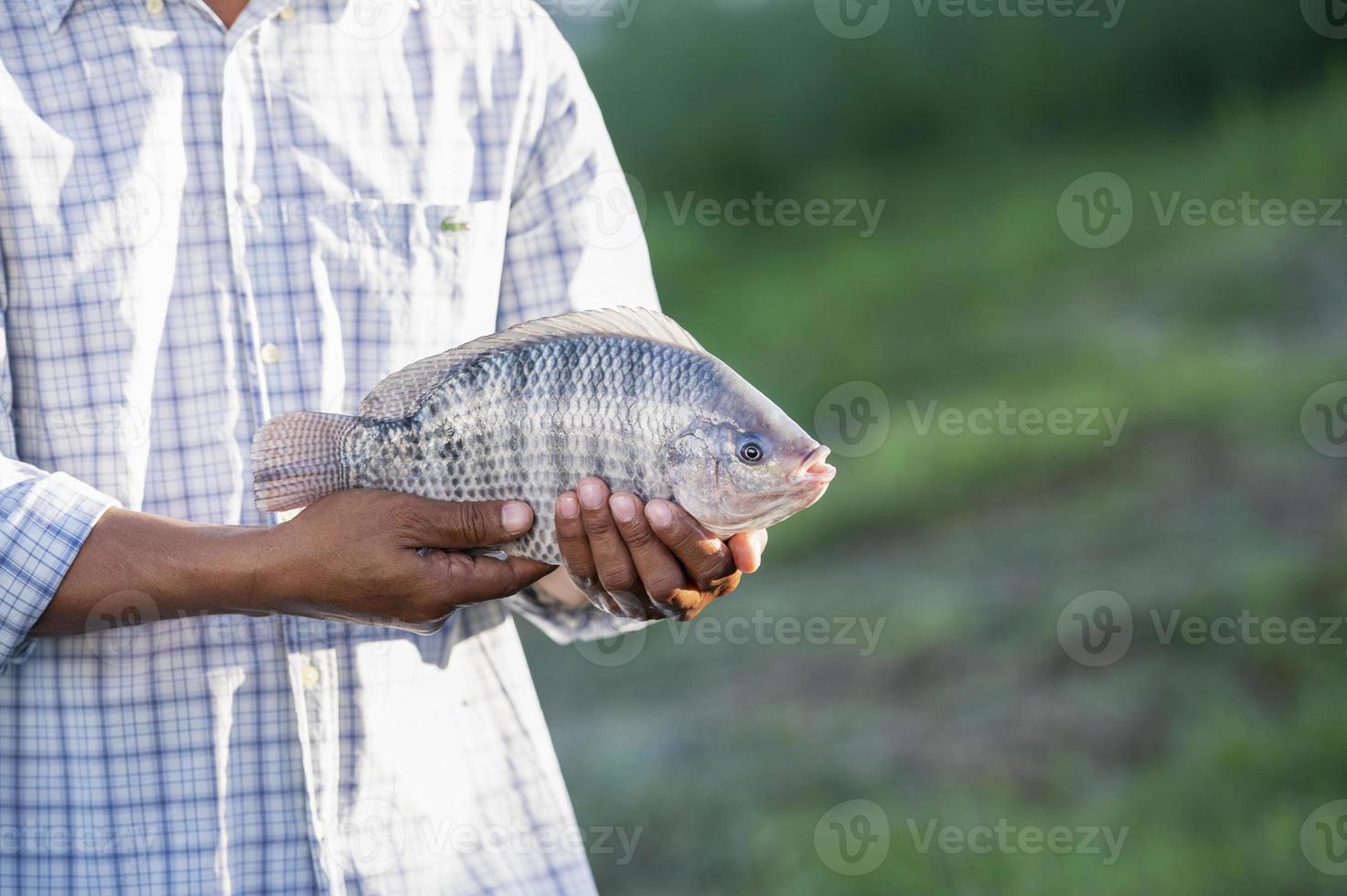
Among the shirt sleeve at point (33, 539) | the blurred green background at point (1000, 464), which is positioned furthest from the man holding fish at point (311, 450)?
the blurred green background at point (1000, 464)

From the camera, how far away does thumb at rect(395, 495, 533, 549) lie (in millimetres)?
1868

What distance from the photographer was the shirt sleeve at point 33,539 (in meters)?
1.81

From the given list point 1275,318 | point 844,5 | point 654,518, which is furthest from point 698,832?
point 844,5

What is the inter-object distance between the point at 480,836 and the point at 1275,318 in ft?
23.4

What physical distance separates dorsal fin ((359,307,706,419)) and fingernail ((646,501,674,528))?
24 centimetres

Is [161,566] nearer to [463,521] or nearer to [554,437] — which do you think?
[463,521]

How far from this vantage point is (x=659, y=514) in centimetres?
185

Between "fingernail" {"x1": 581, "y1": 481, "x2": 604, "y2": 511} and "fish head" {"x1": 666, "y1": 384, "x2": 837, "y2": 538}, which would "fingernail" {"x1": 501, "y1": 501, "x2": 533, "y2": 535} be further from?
"fish head" {"x1": 666, "y1": 384, "x2": 837, "y2": 538}

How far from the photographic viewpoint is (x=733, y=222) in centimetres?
1248

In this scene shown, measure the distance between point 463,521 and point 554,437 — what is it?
18 cm

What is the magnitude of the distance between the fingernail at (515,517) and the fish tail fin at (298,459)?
0.24m

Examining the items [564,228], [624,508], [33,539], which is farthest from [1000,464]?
[33,539]

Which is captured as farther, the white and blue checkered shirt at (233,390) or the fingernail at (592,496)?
the white and blue checkered shirt at (233,390)

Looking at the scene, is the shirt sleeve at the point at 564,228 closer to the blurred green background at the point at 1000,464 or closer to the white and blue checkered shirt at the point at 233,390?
the white and blue checkered shirt at the point at 233,390
